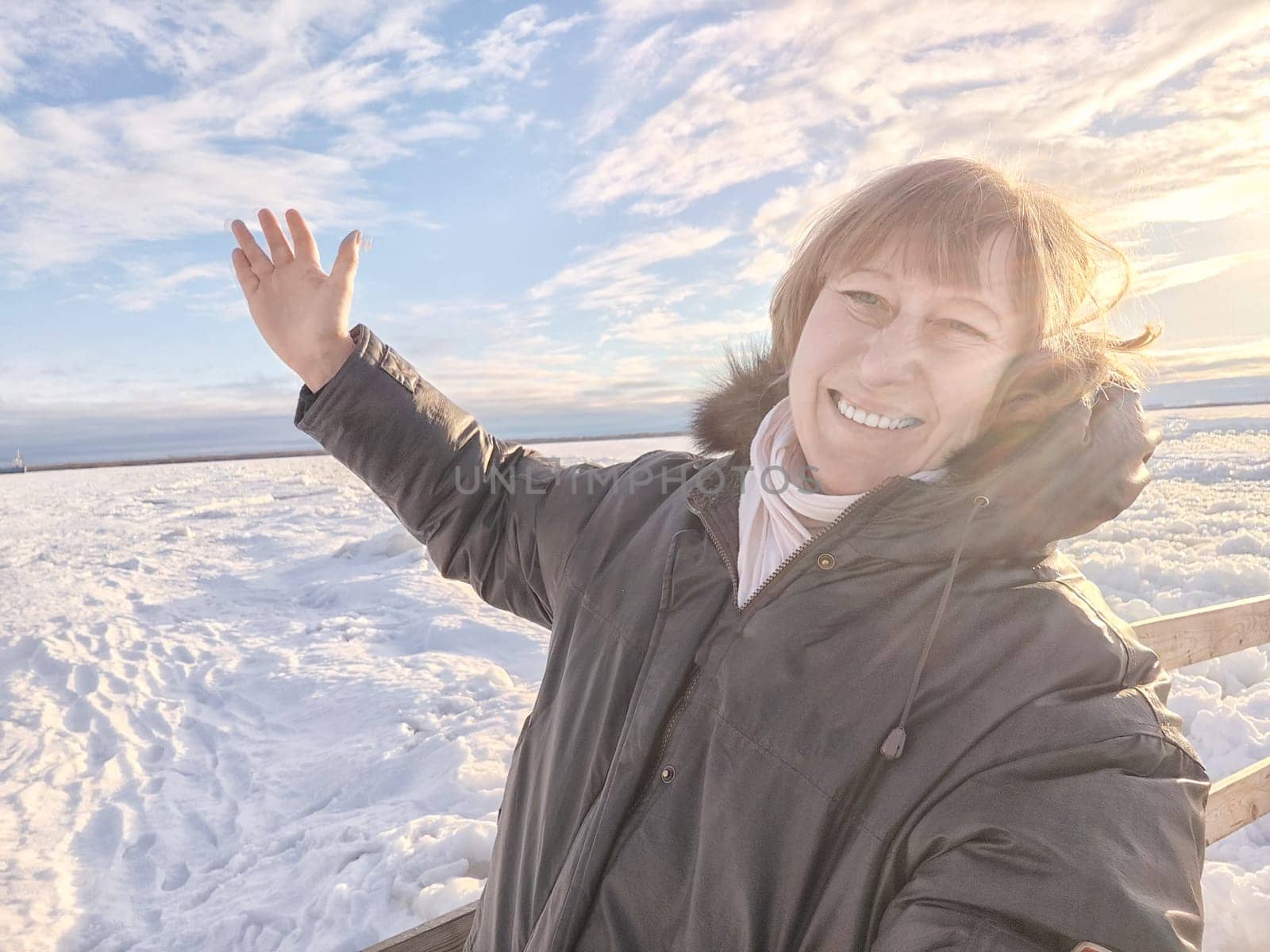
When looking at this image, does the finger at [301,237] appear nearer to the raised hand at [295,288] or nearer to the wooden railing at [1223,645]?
the raised hand at [295,288]

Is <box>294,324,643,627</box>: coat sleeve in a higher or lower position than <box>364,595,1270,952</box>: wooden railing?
higher

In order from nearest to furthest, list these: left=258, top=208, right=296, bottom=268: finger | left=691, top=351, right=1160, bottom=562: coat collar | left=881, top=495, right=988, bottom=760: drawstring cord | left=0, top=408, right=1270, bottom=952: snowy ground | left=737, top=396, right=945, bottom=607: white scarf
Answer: left=881, top=495, right=988, bottom=760: drawstring cord
left=691, top=351, right=1160, bottom=562: coat collar
left=737, top=396, right=945, bottom=607: white scarf
left=258, top=208, right=296, bottom=268: finger
left=0, top=408, right=1270, bottom=952: snowy ground

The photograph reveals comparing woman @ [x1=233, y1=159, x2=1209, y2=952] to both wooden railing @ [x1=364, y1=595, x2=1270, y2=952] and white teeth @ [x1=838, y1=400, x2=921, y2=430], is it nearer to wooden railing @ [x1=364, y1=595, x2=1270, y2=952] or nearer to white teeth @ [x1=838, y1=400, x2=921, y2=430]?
white teeth @ [x1=838, y1=400, x2=921, y2=430]

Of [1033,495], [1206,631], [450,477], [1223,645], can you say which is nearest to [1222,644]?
[1223,645]

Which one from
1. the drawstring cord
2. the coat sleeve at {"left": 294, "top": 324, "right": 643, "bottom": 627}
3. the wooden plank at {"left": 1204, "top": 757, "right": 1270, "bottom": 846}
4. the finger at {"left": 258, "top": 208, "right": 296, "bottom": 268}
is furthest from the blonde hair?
the wooden plank at {"left": 1204, "top": 757, "right": 1270, "bottom": 846}

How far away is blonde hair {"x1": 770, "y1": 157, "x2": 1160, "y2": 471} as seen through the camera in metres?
1.23

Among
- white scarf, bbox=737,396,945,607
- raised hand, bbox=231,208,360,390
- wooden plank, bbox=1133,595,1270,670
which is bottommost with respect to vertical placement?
wooden plank, bbox=1133,595,1270,670

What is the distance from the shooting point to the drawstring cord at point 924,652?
38.7 inches

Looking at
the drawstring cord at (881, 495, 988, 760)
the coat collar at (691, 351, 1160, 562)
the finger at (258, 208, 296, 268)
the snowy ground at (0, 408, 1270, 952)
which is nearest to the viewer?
the drawstring cord at (881, 495, 988, 760)

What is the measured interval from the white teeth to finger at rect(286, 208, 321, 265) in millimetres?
1173

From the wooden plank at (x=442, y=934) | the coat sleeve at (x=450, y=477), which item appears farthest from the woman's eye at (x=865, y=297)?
the wooden plank at (x=442, y=934)

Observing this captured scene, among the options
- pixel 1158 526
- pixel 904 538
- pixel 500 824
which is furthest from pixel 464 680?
pixel 1158 526

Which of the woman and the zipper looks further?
the zipper

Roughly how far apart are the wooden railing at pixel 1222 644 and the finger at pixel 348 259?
226cm
